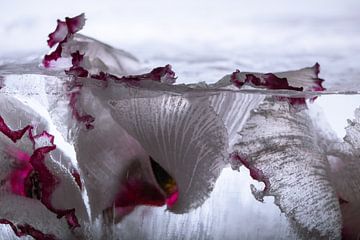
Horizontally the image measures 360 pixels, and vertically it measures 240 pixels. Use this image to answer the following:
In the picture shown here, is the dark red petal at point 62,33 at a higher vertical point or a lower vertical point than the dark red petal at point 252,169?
higher

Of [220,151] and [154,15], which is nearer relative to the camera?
[220,151]

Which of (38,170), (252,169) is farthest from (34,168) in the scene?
(252,169)

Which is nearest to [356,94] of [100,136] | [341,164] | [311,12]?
[341,164]

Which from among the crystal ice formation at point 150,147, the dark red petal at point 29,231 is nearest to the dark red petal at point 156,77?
the crystal ice formation at point 150,147

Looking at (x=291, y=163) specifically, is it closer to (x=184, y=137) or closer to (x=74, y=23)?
(x=184, y=137)

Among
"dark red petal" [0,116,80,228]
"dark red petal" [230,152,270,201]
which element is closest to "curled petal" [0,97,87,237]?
"dark red petal" [0,116,80,228]

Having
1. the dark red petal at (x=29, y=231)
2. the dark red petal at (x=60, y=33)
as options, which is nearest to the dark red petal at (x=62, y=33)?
the dark red petal at (x=60, y=33)

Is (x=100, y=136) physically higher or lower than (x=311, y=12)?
lower

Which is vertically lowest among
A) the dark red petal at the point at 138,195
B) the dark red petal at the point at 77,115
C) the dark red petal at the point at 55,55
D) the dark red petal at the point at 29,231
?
the dark red petal at the point at 29,231

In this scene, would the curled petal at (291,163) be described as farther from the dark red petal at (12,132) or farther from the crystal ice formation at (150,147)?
the dark red petal at (12,132)

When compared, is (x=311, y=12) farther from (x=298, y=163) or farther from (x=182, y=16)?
(x=298, y=163)
